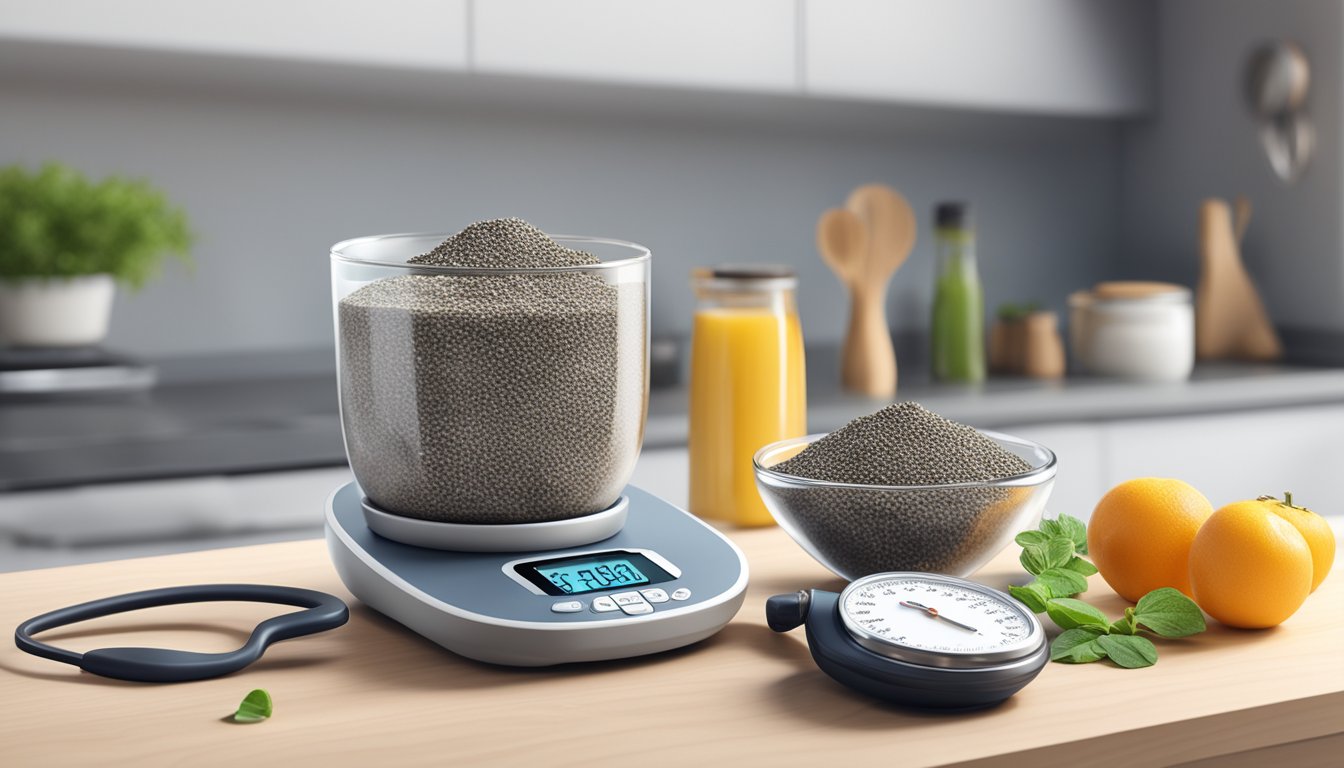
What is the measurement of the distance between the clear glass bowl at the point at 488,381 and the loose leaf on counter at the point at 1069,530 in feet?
0.97

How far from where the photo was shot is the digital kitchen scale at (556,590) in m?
0.71

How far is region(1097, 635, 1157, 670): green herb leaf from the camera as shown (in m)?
0.71

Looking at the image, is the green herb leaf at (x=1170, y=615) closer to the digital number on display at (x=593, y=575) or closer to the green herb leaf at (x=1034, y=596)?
the green herb leaf at (x=1034, y=596)

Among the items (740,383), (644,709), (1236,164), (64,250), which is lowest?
(644,709)

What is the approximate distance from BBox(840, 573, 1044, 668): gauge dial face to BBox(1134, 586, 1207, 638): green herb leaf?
0.10 meters

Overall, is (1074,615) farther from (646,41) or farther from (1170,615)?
(646,41)

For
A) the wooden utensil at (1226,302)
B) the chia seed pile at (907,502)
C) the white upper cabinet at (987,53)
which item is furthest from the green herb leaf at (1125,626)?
the wooden utensil at (1226,302)

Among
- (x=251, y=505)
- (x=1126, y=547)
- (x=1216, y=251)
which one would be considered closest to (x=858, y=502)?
(x=1126, y=547)

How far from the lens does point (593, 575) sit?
0.77 meters

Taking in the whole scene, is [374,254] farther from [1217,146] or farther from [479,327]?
[1217,146]

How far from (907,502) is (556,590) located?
229mm

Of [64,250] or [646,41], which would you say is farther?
[646,41]

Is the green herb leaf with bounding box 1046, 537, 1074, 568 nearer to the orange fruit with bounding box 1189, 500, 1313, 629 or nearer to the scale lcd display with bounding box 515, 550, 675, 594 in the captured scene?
the orange fruit with bounding box 1189, 500, 1313, 629

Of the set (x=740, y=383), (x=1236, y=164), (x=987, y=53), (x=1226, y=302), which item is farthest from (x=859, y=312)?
(x=740, y=383)
